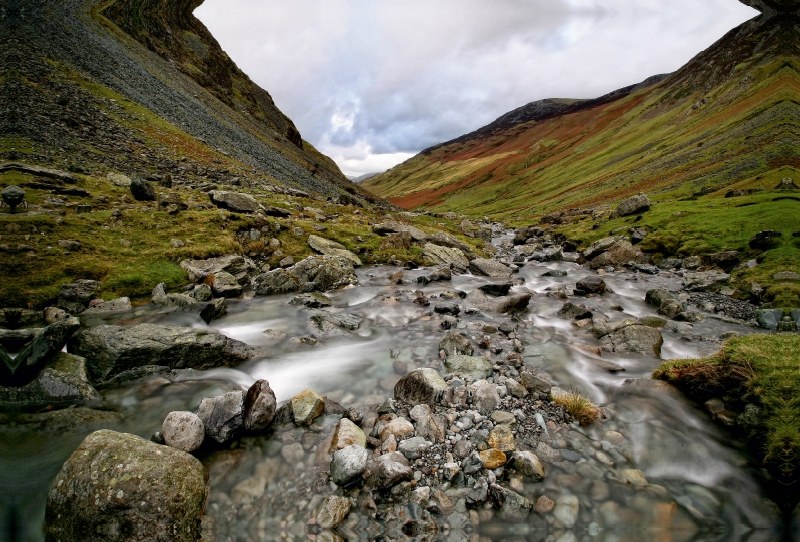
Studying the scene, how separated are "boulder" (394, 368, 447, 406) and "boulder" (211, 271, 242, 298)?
10998mm

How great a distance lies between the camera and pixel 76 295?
1302 cm

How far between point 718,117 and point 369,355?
418 feet

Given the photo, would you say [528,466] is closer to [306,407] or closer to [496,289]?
[306,407]

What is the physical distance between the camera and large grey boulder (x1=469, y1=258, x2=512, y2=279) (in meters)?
25.5

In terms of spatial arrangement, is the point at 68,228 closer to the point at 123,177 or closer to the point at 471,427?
the point at 123,177

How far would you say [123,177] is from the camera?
93.2 feet

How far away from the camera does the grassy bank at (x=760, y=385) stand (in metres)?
6.25

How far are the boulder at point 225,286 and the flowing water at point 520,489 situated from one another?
4.11 m

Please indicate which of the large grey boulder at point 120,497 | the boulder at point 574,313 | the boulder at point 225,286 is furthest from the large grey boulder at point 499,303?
the large grey boulder at point 120,497

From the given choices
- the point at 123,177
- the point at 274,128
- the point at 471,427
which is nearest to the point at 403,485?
the point at 471,427

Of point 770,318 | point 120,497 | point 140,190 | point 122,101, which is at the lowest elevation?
point 770,318

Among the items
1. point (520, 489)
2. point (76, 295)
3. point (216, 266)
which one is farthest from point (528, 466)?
point (216, 266)

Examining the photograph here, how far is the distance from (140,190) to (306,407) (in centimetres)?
2448

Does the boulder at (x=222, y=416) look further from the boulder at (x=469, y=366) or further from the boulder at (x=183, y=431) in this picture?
the boulder at (x=469, y=366)
